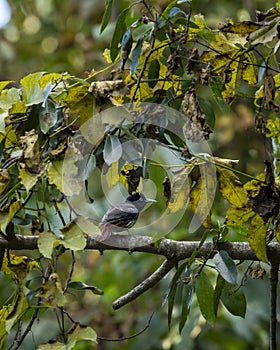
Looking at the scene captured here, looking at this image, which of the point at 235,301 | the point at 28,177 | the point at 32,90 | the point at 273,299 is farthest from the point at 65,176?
the point at 273,299

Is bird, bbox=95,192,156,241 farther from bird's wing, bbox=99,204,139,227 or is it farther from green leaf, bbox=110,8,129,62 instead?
green leaf, bbox=110,8,129,62

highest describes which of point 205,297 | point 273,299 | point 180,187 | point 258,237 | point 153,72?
point 153,72

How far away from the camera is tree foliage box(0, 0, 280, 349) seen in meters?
1.16

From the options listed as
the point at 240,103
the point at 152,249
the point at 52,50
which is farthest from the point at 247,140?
the point at 152,249

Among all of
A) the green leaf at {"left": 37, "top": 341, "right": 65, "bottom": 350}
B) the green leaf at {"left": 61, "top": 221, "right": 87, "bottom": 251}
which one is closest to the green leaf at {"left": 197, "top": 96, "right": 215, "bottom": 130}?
the green leaf at {"left": 61, "top": 221, "right": 87, "bottom": 251}

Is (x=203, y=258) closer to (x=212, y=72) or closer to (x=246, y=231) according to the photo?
(x=246, y=231)

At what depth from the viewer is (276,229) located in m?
1.27

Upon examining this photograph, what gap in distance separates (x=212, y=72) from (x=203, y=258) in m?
0.33

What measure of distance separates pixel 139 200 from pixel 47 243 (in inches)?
17.0

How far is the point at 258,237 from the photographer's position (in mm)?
1267

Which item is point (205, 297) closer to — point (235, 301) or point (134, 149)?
point (235, 301)

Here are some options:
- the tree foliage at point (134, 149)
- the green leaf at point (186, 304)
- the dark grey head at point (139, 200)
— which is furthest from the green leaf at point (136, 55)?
the green leaf at point (186, 304)

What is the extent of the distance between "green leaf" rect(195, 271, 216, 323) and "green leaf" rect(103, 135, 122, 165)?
0.30 metres

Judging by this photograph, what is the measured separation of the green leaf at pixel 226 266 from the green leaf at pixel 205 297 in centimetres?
7
